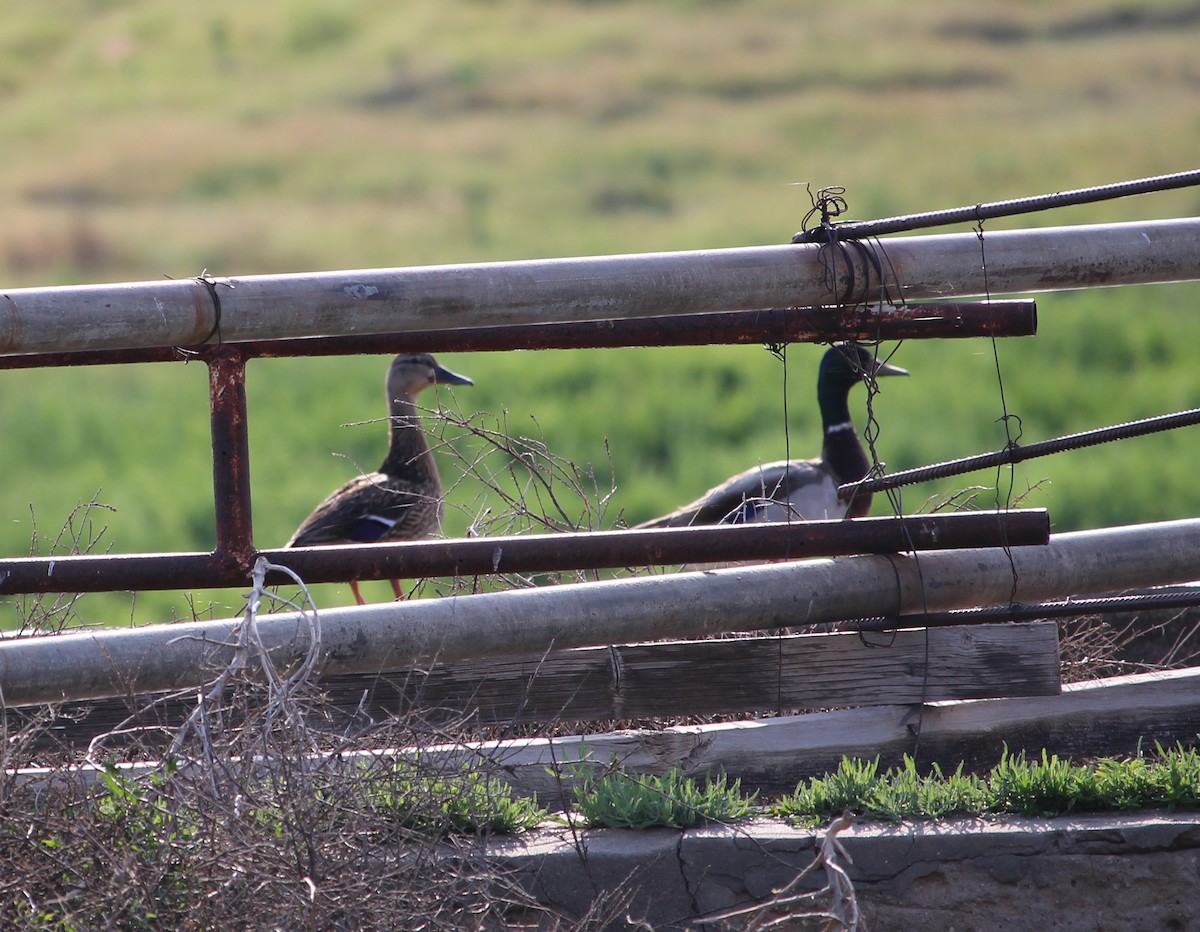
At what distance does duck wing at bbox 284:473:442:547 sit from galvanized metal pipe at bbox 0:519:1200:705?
407cm

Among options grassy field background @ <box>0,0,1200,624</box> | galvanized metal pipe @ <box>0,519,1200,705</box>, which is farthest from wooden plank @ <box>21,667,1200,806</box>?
grassy field background @ <box>0,0,1200,624</box>

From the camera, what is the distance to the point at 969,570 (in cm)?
354

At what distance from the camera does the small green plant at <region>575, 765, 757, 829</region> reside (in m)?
3.29

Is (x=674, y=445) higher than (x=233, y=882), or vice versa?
(x=233, y=882)

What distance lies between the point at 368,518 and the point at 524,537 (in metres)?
4.22

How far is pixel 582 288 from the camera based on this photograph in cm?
314

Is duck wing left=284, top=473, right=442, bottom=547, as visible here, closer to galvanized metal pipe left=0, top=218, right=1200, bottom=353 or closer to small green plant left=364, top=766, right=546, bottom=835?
small green plant left=364, top=766, right=546, bottom=835

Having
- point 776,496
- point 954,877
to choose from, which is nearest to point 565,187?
point 776,496

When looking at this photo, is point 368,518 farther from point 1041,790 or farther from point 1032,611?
point 1041,790

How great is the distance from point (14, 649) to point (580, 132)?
39374 millimetres

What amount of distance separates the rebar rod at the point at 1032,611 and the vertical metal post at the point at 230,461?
147 cm

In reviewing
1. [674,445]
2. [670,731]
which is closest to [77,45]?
[674,445]

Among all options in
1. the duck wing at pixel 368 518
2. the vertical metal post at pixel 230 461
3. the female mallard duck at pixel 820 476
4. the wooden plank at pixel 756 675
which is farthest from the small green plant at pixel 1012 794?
the duck wing at pixel 368 518

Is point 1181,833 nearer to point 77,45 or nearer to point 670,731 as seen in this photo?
point 670,731
